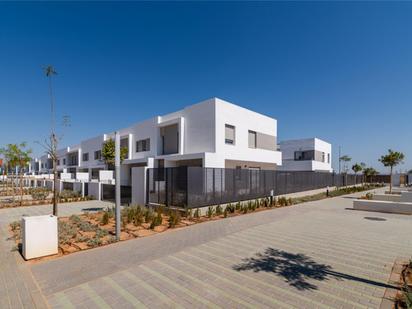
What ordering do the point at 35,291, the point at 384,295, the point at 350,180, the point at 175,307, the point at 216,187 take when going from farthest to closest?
the point at 350,180
the point at 216,187
the point at 35,291
the point at 384,295
the point at 175,307

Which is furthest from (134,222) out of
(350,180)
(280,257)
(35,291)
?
(350,180)

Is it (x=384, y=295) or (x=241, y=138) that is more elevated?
(x=241, y=138)

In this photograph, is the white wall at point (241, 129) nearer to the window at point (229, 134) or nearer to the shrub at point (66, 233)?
the window at point (229, 134)

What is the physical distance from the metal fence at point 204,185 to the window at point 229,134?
3410 mm

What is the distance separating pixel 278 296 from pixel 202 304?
1269 mm

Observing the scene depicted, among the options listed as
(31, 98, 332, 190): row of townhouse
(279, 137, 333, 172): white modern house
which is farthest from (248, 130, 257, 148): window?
(279, 137, 333, 172): white modern house

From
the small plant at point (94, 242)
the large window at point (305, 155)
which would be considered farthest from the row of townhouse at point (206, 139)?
the large window at point (305, 155)

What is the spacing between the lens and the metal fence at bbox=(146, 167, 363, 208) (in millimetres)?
12094

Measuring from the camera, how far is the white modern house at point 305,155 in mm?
34688

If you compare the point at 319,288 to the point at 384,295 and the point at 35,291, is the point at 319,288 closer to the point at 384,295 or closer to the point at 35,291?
the point at 384,295

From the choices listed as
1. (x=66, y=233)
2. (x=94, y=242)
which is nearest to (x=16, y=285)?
(x=94, y=242)

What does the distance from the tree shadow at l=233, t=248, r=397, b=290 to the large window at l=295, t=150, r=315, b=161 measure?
3411 cm

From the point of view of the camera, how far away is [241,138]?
19562mm

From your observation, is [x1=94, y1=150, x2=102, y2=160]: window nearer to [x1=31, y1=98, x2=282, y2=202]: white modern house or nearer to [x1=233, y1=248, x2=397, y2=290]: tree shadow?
[x1=31, y1=98, x2=282, y2=202]: white modern house
